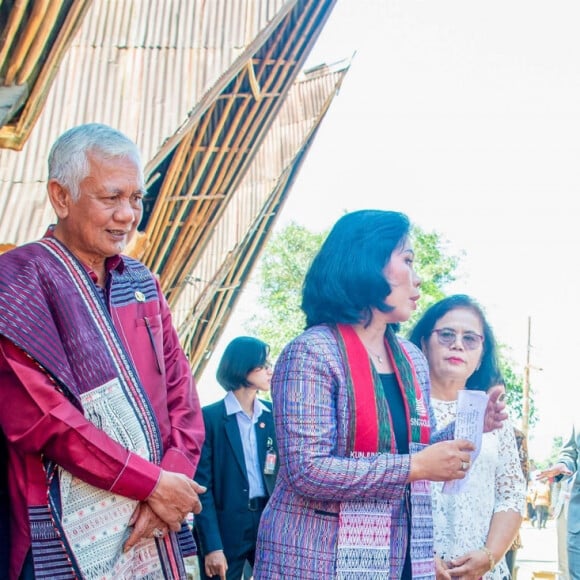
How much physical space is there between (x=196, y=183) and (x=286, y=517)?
12.9 m

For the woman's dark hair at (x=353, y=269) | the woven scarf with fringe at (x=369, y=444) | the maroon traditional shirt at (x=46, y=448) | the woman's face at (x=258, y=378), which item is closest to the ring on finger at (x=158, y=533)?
the maroon traditional shirt at (x=46, y=448)

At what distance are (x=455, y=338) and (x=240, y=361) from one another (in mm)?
2315

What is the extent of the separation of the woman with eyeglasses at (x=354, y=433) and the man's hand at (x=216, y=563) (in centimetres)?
277

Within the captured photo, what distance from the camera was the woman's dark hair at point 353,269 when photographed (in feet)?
11.5

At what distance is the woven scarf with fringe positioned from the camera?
10.5ft

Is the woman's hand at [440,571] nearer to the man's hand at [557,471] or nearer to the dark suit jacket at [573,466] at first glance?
the dark suit jacket at [573,466]

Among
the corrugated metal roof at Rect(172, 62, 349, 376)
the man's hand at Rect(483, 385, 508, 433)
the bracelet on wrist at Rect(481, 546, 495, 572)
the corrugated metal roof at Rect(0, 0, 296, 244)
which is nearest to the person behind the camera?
the man's hand at Rect(483, 385, 508, 433)

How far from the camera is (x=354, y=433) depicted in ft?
10.8

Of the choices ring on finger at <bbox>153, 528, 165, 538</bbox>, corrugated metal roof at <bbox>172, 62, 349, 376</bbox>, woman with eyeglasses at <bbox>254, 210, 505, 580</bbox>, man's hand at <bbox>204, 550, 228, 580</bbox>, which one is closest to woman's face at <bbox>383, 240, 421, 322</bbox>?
woman with eyeglasses at <bbox>254, 210, 505, 580</bbox>

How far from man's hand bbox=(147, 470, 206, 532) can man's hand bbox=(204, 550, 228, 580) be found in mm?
3163

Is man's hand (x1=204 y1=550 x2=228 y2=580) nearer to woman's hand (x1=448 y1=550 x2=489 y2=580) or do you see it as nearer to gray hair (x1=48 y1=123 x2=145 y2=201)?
woman's hand (x1=448 y1=550 x2=489 y2=580)

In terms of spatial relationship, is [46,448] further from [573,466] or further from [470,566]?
[573,466]

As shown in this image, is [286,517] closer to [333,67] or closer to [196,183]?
[196,183]

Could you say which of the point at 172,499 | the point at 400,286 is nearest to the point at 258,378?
the point at 400,286
